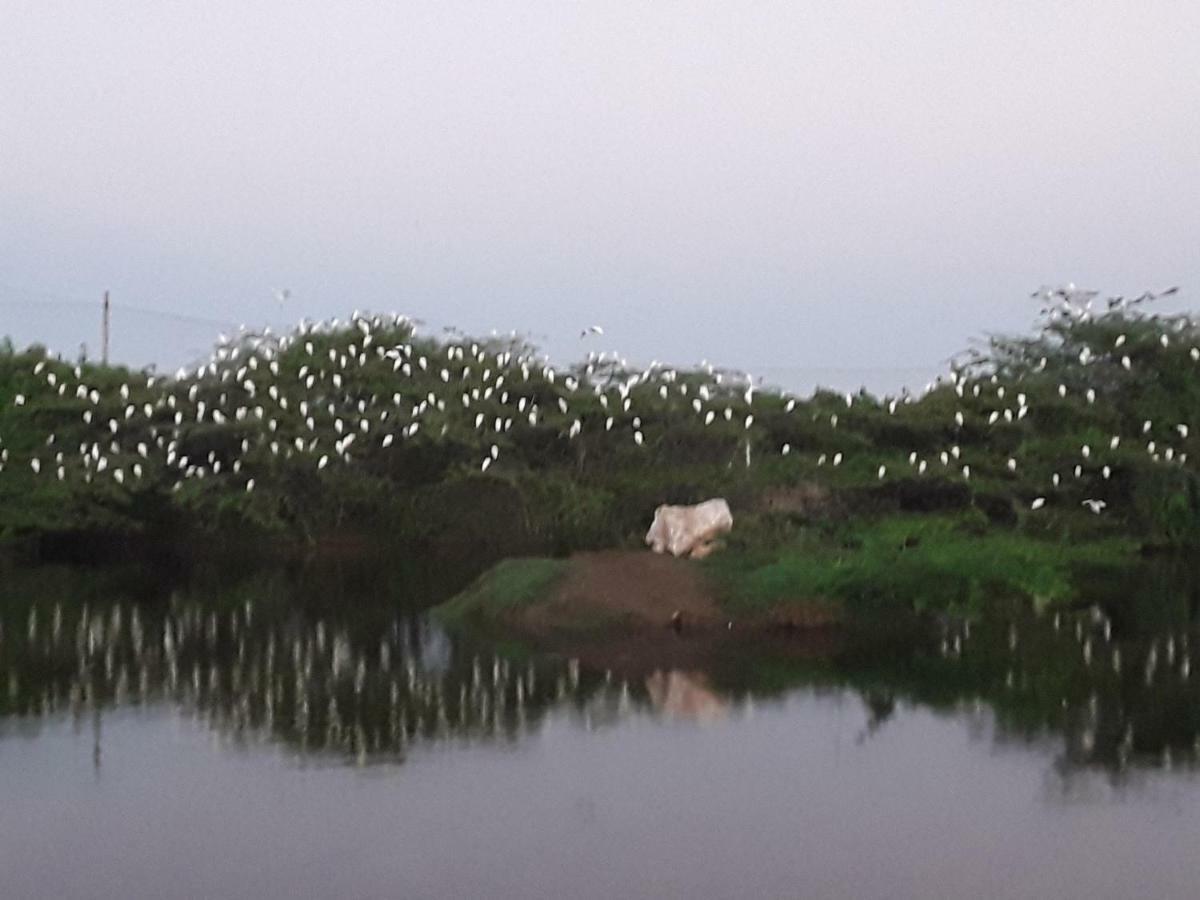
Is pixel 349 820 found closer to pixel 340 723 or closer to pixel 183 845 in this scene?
pixel 183 845

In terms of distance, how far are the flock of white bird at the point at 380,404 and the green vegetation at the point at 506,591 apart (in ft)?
14.5

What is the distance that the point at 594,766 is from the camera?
7801 millimetres

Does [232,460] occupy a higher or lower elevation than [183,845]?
higher

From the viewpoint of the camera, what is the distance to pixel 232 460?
1744cm

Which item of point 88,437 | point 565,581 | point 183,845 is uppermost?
point 88,437

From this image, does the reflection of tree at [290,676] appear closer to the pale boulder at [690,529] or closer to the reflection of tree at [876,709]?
the reflection of tree at [876,709]

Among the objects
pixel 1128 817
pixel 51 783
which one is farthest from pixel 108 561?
pixel 1128 817

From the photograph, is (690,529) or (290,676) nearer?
(290,676)

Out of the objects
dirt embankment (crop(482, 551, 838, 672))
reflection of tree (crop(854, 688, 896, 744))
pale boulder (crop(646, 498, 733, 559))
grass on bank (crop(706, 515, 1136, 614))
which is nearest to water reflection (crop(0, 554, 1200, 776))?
reflection of tree (crop(854, 688, 896, 744))

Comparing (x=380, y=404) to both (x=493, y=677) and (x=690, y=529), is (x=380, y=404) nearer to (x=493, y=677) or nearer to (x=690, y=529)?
(x=690, y=529)

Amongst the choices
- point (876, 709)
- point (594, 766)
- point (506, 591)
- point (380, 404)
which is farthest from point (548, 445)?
point (594, 766)

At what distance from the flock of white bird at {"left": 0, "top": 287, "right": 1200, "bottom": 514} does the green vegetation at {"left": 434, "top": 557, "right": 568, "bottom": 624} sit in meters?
4.42

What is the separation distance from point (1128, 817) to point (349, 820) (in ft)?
12.0

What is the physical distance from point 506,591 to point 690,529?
2187 millimetres
